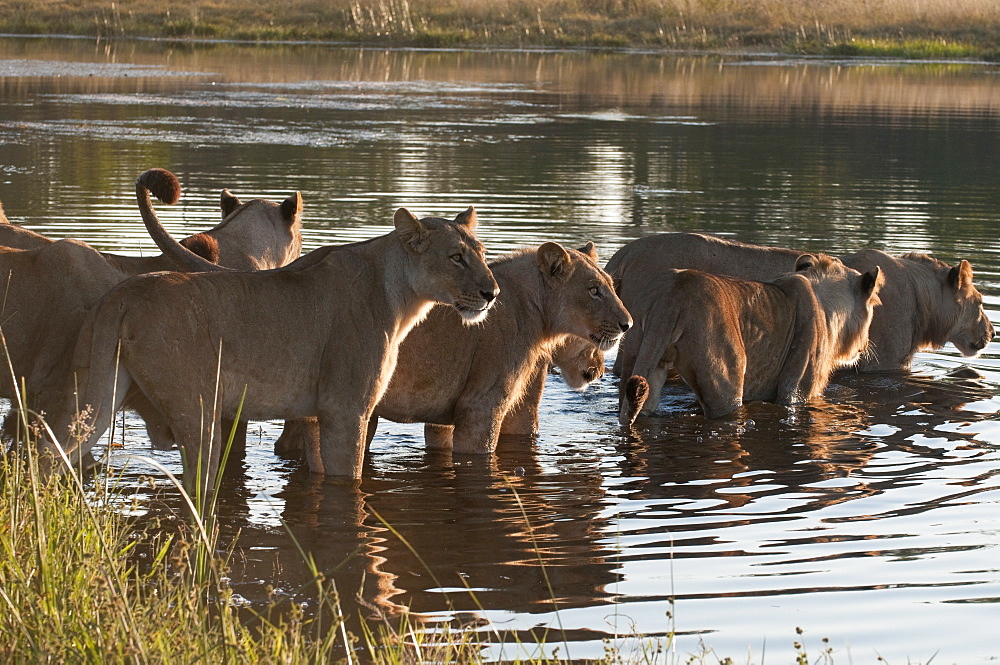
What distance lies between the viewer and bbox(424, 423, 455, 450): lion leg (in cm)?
987

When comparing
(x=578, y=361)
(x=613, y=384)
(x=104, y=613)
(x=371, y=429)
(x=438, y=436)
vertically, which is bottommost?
(x=613, y=384)

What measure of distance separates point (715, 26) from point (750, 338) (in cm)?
5803

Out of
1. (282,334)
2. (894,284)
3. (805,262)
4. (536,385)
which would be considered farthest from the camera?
(894,284)

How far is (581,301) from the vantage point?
922 centimetres

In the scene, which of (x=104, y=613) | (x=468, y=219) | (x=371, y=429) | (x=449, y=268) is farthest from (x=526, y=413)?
(x=104, y=613)

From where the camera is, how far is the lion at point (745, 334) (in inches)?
394

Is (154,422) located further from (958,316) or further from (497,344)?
(958,316)

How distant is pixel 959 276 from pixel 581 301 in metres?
5.23

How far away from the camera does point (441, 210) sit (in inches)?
751

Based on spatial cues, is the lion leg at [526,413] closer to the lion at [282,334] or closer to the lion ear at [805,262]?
the lion at [282,334]

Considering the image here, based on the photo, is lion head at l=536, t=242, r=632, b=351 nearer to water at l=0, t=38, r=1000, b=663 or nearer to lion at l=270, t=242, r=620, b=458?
lion at l=270, t=242, r=620, b=458

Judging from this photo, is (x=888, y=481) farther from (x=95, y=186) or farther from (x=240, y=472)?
(x=95, y=186)

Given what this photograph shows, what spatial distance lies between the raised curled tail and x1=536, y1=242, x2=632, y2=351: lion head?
2.15 metres

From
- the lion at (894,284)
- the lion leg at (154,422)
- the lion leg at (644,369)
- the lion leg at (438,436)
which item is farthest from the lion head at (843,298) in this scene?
the lion leg at (154,422)
